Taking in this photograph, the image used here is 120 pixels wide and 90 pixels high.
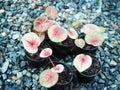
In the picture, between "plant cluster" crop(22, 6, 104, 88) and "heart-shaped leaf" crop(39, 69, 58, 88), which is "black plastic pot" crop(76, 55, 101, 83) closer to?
"plant cluster" crop(22, 6, 104, 88)

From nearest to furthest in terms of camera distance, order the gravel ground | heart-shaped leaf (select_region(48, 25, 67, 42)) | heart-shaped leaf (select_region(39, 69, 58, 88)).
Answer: heart-shaped leaf (select_region(39, 69, 58, 88))
heart-shaped leaf (select_region(48, 25, 67, 42))
the gravel ground

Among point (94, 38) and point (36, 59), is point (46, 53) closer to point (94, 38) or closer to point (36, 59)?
point (36, 59)

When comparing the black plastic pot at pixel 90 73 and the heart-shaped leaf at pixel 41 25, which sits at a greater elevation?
the heart-shaped leaf at pixel 41 25

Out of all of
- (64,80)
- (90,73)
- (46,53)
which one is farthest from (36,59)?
(90,73)

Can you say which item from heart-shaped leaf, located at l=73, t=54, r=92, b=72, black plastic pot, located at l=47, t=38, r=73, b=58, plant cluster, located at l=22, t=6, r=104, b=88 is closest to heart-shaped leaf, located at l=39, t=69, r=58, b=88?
plant cluster, located at l=22, t=6, r=104, b=88

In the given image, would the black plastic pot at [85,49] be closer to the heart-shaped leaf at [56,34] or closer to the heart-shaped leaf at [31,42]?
the heart-shaped leaf at [56,34]

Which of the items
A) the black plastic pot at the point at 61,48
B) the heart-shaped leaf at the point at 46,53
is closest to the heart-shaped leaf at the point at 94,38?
the black plastic pot at the point at 61,48

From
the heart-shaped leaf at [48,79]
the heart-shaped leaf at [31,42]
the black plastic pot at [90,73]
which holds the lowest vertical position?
the black plastic pot at [90,73]

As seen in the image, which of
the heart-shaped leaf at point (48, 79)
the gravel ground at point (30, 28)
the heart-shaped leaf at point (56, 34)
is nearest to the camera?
the heart-shaped leaf at point (48, 79)
